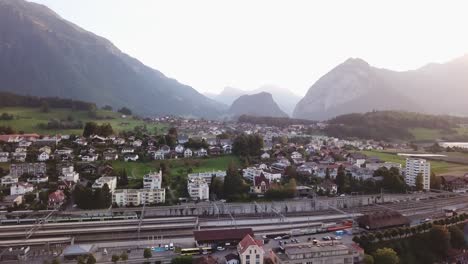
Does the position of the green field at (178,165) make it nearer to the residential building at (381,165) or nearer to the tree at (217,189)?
the tree at (217,189)

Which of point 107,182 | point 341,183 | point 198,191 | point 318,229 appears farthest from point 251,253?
point 341,183

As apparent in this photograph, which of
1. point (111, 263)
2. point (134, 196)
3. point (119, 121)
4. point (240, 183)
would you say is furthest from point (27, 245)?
point (119, 121)

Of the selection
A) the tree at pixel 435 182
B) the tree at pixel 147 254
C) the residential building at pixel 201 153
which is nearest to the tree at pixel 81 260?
the tree at pixel 147 254

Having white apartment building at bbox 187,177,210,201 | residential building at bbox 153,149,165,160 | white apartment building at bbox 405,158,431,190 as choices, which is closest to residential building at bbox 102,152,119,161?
residential building at bbox 153,149,165,160

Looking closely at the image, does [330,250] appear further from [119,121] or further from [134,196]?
[119,121]

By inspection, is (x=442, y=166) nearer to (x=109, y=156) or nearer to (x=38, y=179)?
(x=109, y=156)

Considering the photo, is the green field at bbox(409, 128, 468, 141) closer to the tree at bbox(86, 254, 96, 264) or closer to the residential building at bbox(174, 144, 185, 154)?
the residential building at bbox(174, 144, 185, 154)
